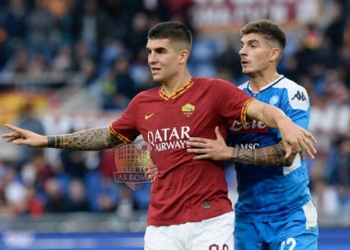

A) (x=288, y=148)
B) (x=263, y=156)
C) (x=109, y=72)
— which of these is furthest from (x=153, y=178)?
(x=109, y=72)

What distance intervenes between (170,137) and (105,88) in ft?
32.0

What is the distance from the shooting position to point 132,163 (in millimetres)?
7254

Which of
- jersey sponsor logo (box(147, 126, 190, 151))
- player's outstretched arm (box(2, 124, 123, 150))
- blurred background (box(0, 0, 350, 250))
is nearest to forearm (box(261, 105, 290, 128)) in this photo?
jersey sponsor logo (box(147, 126, 190, 151))

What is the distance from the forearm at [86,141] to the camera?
7148 mm

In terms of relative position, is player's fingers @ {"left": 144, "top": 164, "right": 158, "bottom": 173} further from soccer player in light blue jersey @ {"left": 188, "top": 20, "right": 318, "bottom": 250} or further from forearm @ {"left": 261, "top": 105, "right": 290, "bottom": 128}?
forearm @ {"left": 261, "top": 105, "right": 290, "bottom": 128}

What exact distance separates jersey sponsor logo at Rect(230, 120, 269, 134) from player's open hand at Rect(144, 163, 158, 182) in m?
0.61

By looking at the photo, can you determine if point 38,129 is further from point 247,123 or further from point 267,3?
point 247,123

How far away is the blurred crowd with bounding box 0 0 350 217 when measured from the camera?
13.7 meters

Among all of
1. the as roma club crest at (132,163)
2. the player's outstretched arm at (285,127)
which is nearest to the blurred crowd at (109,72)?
the as roma club crest at (132,163)

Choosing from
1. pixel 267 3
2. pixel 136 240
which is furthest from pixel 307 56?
pixel 136 240

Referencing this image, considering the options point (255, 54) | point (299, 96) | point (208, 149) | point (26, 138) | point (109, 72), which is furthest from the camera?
point (109, 72)

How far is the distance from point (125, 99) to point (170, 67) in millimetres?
9001

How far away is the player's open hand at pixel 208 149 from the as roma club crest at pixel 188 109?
0.57ft

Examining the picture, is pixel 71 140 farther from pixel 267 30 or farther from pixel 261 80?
pixel 267 30
